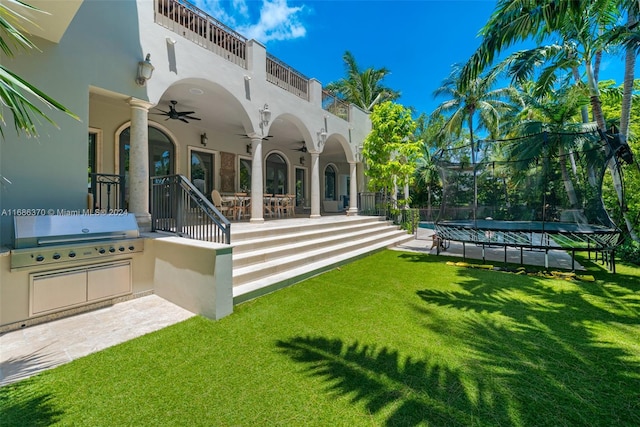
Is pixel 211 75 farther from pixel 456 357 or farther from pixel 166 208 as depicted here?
pixel 456 357

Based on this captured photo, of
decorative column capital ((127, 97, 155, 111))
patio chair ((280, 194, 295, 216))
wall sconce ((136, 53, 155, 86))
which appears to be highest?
wall sconce ((136, 53, 155, 86))

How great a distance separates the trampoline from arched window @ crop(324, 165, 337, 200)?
30.9 ft

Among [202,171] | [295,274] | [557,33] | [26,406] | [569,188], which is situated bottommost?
[26,406]

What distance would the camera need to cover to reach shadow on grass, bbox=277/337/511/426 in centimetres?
197

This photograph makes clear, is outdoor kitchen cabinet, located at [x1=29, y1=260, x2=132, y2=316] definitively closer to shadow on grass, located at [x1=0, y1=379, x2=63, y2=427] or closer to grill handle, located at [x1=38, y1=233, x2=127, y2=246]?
grill handle, located at [x1=38, y1=233, x2=127, y2=246]

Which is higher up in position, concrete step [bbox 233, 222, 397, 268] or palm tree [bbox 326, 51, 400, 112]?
palm tree [bbox 326, 51, 400, 112]

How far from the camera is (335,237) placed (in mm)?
7680

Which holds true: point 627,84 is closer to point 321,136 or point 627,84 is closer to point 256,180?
point 321,136

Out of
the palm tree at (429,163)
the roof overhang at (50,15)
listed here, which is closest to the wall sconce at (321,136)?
the roof overhang at (50,15)

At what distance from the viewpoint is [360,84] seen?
21.2 meters

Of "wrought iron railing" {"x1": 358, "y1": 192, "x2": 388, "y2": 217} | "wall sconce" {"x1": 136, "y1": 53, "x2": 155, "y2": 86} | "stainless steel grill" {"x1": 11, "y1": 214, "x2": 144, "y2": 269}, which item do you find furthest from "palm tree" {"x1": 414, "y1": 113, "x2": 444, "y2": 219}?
"stainless steel grill" {"x1": 11, "y1": 214, "x2": 144, "y2": 269}

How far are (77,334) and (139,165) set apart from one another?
3.21 m

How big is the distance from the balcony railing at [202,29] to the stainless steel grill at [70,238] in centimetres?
454

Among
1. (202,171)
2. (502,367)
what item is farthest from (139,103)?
(502,367)
